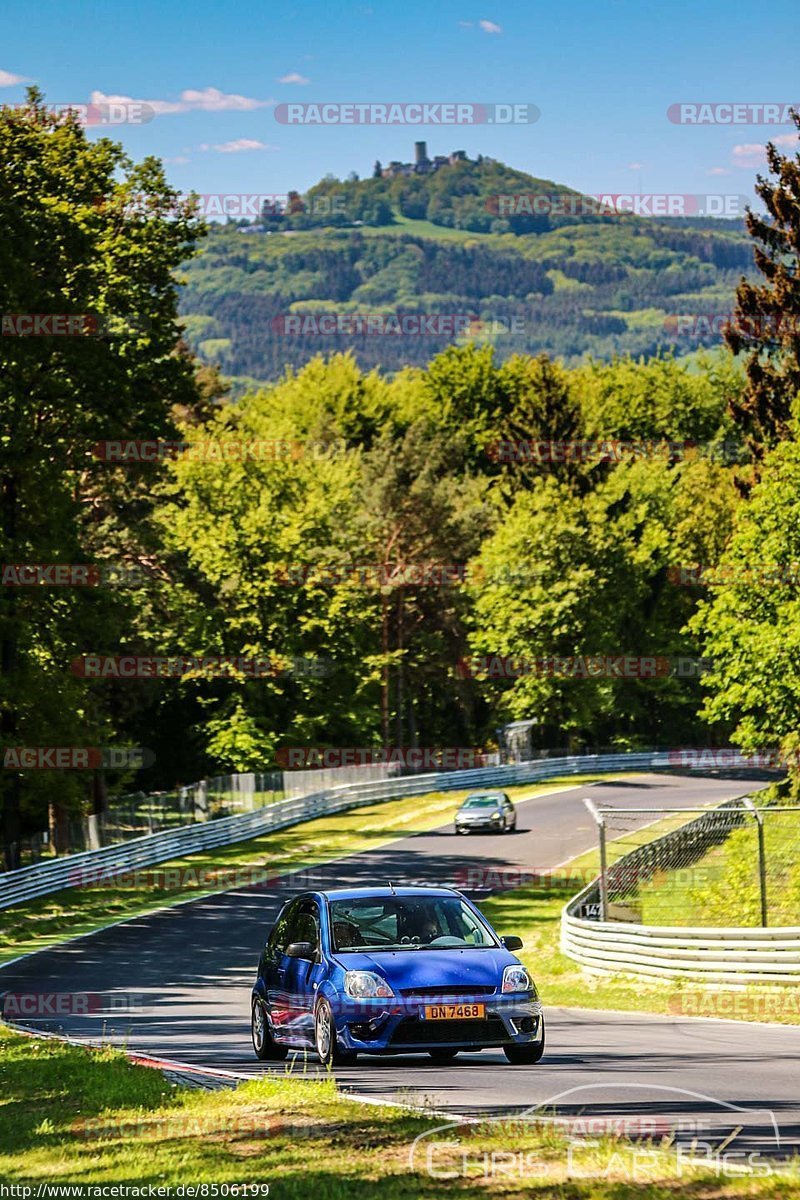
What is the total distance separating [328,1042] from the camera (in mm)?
13461

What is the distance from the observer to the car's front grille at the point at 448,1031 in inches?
513

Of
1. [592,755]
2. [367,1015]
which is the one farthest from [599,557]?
[367,1015]

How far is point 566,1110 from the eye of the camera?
10.7 m

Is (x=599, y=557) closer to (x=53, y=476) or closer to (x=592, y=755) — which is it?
(x=592, y=755)

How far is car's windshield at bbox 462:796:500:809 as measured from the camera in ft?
166

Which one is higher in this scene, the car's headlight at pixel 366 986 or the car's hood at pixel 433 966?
the car's hood at pixel 433 966

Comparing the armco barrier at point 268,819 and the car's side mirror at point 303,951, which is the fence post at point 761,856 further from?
the armco barrier at point 268,819

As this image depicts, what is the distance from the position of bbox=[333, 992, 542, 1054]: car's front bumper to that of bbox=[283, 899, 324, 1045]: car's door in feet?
2.31

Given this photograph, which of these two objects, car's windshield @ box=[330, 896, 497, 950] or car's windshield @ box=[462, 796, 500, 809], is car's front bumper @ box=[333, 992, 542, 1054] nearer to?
car's windshield @ box=[330, 896, 497, 950]

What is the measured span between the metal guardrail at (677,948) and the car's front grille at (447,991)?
26.8 feet

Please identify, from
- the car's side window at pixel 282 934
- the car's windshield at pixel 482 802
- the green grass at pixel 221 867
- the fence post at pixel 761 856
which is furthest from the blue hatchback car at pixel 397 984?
the car's windshield at pixel 482 802

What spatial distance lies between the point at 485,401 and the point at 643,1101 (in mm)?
91653

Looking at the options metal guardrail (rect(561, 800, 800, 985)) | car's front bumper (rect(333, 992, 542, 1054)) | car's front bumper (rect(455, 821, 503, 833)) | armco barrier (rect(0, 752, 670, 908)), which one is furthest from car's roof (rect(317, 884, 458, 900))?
car's front bumper (rect(455, 821, 503, 833))

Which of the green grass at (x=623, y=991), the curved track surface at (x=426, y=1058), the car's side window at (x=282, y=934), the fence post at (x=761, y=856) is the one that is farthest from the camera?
the fence post at (x=761, y=856)
